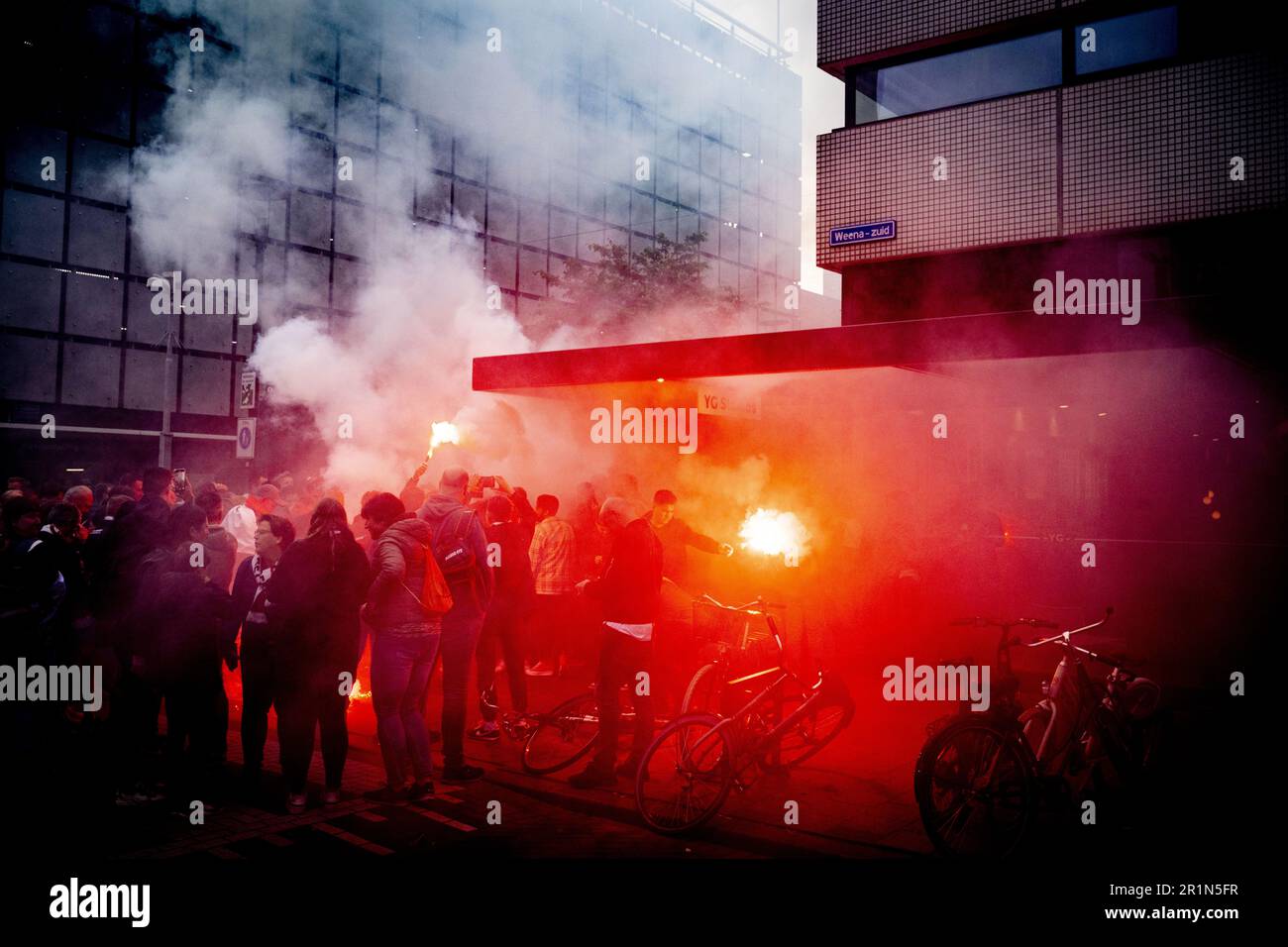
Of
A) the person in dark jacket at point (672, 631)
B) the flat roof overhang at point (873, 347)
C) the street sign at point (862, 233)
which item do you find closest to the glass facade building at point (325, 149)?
the flat roof overhang at point (873, 347)

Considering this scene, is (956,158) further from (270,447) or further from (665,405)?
(270,447)

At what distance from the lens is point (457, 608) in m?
6.78

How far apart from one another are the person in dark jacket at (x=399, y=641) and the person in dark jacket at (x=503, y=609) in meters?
1.76

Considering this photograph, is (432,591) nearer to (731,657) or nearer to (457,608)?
(457,608)

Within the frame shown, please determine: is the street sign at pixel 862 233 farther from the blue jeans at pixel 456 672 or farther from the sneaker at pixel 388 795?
the sneaker at pixel 388 795

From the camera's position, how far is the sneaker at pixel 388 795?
6.13m

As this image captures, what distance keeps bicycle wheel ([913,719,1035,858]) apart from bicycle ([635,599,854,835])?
3.49ft

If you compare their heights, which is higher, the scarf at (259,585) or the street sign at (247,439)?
the street sign at (247,439)

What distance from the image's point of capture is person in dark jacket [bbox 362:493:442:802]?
19.7 ft

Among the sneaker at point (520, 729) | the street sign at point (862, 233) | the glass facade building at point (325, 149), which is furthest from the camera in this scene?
the glass facade building at point (325, 149)

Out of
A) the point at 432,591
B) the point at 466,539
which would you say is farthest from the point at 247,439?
the point at 432,591

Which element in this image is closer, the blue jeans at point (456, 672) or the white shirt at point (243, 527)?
the blue jeans at point (456, 672)

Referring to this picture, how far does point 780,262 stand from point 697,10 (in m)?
12.3

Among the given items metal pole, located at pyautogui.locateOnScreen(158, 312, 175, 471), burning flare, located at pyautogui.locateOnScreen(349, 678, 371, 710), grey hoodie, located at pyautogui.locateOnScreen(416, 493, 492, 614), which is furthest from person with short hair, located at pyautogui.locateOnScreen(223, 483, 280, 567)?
metal pole, located at pyautogui.locateOnScreen(158, 312, 175, 471)
